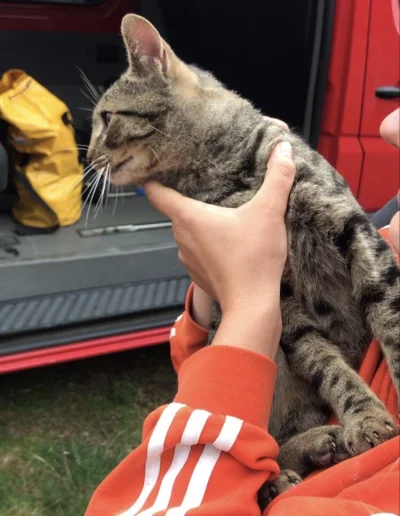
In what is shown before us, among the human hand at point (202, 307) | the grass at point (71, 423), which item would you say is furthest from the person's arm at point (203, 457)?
the grass at point (71, 423)

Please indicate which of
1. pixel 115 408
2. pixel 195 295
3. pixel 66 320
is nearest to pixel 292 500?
pixel 195 295

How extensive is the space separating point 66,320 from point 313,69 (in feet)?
5.28

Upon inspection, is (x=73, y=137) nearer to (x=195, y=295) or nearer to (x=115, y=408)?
(x=115, y=408)

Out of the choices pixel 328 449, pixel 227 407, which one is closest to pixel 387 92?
pixel 328 449

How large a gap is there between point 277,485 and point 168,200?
2.47 feet

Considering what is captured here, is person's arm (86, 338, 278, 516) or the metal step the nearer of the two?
person's arm (86, 338, 278, 516)

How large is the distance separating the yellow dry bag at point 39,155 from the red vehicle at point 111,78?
0.12 m

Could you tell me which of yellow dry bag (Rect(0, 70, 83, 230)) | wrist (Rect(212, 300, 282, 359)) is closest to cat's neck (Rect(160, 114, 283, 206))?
wrist (Rect(212, 300, 282, 359))

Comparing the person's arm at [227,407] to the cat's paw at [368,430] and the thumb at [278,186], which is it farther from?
the cat's paw at [368,430]

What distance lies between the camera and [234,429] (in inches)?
41.8

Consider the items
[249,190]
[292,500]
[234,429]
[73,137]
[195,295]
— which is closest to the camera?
[292,500]

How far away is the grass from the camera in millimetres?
2209

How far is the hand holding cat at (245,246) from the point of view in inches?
50.6

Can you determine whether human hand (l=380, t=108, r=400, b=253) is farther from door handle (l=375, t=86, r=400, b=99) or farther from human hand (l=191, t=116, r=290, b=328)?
door handle (l=375, t=86, r=400, b=99)
